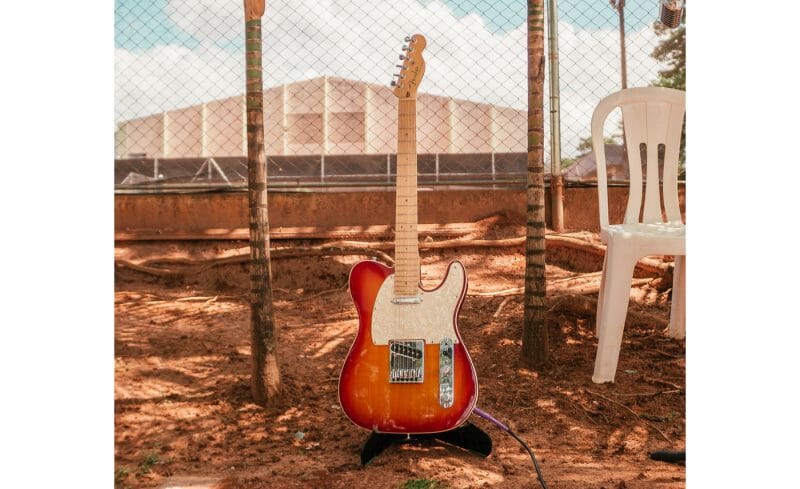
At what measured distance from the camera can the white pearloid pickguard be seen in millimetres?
2182

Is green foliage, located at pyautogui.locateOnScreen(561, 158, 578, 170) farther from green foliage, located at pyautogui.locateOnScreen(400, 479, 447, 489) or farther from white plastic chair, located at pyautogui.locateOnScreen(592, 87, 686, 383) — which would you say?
green foliage, located at pyautogui.locateOnScreen(400, 479, 447, 489)

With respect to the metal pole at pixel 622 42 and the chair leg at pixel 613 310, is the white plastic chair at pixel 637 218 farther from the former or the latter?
the metal pole at pixel 622 42

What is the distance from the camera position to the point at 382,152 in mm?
5523

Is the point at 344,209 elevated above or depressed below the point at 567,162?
below

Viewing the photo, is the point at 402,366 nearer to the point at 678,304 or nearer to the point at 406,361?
the point at 406,361

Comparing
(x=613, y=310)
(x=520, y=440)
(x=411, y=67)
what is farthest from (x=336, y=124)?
(x=520, y=440)

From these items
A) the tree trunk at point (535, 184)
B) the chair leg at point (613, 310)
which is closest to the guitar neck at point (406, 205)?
the tree trunk at point (535, 184)

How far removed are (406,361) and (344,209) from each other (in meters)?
2.17

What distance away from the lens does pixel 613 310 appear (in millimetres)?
2662

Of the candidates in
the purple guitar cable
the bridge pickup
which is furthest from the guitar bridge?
the purple guitar cable

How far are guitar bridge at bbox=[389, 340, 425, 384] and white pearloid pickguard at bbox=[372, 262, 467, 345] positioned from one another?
2 centimetres
